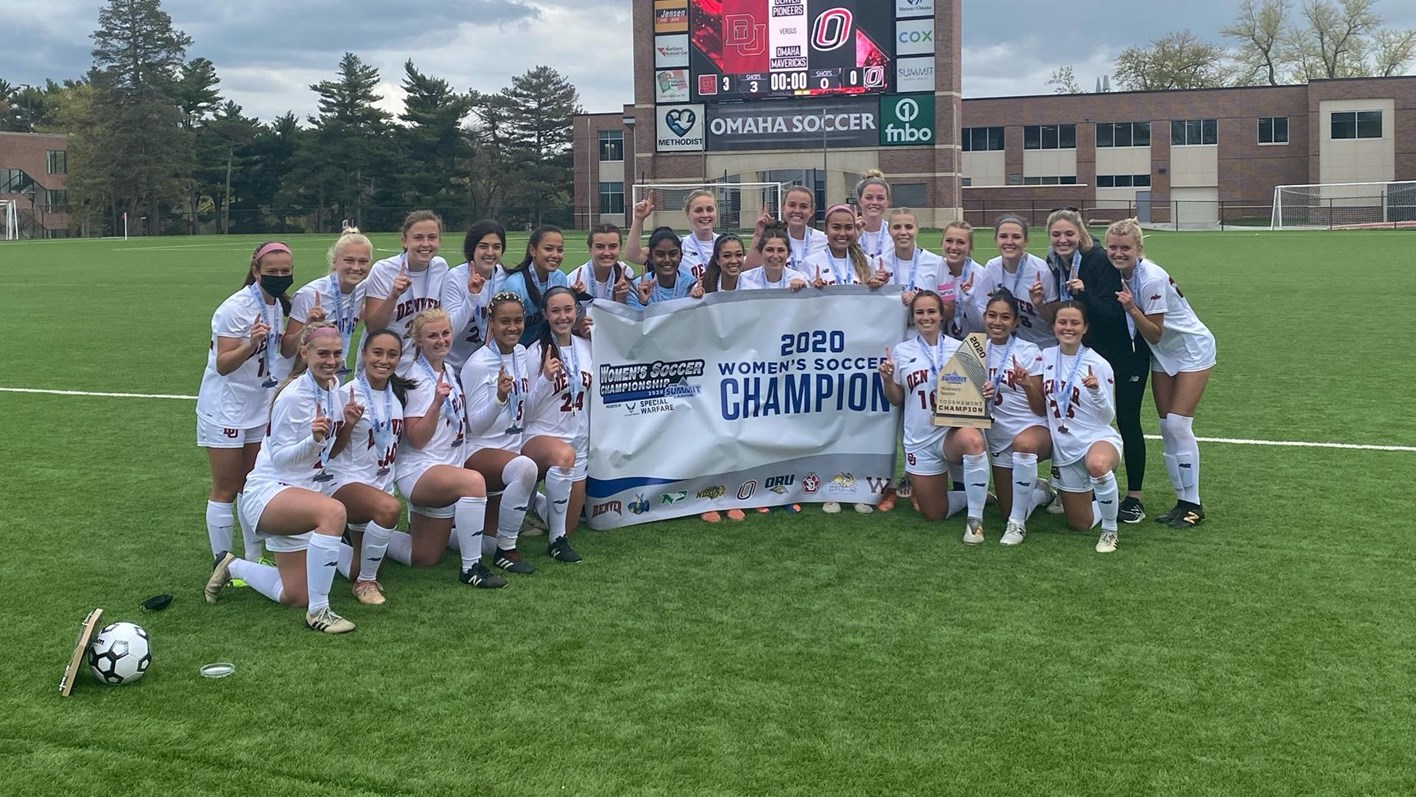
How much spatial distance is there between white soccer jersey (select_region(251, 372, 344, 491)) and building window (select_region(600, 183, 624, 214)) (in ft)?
236

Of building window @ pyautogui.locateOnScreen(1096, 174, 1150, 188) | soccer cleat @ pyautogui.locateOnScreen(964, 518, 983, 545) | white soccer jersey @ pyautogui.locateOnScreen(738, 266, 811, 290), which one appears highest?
building window @ pyautogui.locateOnScreen(1096, 174, 1150, 188)

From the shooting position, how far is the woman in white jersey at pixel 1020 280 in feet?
22.4

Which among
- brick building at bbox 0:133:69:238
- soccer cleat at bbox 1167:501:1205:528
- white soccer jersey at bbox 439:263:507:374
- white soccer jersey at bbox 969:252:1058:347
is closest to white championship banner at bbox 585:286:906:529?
white soccer jersey at bbox 969:252:1058:347

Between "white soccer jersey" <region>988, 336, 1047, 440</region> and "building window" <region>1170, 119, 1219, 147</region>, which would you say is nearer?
"white soccer jersey" <region>988, 336, 1047, 440</region>

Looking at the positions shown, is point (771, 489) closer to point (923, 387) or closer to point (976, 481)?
point (923, 387)

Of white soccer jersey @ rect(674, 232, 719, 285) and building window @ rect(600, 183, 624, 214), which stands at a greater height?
building window @ rect(600, 183, 624, 214)

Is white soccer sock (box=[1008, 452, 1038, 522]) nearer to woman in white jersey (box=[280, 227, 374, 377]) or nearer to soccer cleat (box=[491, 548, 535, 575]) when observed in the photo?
soccer cleat (box=[491, 548, 535, 575])

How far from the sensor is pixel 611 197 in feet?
252

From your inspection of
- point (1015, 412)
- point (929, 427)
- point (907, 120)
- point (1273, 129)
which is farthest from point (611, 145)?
point (1015, 412)

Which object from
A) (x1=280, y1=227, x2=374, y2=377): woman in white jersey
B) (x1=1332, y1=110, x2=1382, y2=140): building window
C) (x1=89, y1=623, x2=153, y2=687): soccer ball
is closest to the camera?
(x1=89, y1=623, x2=153, y2=687): soccer ball

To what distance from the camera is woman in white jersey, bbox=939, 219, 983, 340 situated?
7082 mm

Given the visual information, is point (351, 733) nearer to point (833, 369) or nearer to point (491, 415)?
point (491, 415)

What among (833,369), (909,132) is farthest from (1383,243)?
(833,369)

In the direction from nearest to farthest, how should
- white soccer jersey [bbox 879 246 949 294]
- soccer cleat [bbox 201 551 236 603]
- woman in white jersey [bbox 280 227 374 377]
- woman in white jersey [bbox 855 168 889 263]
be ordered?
soccer cleat [bbox 201 551 236 603]
woman in white jersey [bbox 280 227 374 377]
white soccer jersey [bbox 879 246 949 294]
woman in white jersey [bbox 855 168 889 263]
